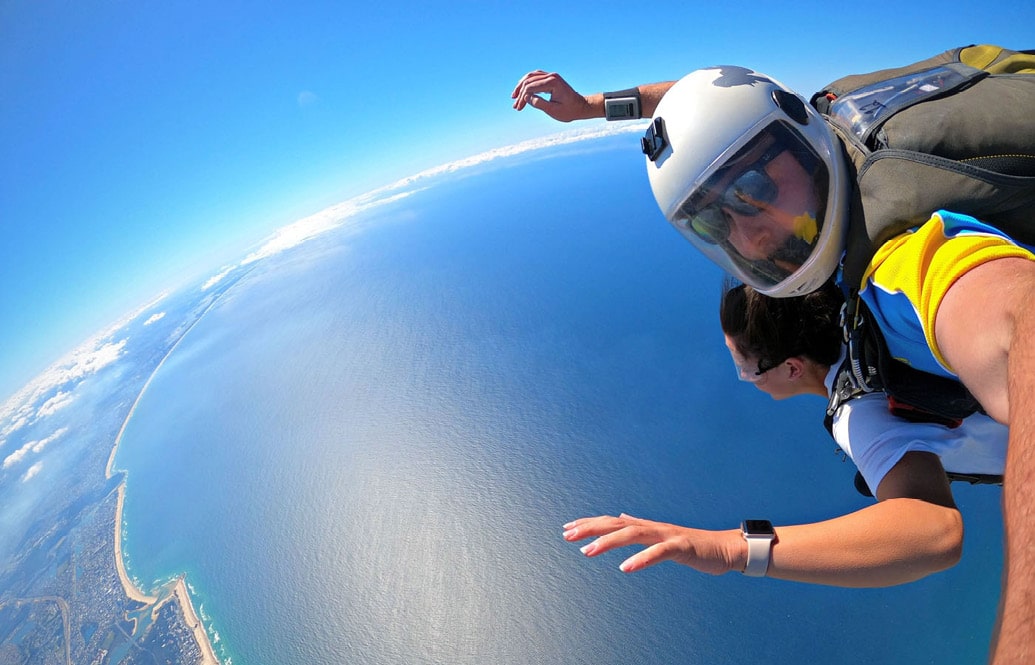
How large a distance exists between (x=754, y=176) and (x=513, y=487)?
14.8m

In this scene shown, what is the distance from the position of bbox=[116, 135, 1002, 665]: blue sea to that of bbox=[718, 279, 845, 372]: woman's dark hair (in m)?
8.35

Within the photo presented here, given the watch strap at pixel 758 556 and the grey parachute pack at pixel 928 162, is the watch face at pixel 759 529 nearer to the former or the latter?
the watch strap at pixel 758 556

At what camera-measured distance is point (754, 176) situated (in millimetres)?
1483

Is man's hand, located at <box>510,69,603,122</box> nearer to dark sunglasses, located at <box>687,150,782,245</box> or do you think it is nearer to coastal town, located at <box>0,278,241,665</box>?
dark sunglasses, located at <box>687,150,782,245</box>

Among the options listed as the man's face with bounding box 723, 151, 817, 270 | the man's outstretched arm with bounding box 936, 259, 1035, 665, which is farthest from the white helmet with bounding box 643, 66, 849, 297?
the man's outstretched arm with bounding box 936, 259, 1035, 665

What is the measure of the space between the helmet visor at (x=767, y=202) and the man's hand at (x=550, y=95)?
139 centimetres

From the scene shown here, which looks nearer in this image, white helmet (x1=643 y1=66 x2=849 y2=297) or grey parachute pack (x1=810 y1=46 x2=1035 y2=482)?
grey parachute pack (x1=810 y1=46 x2=1035 y2=482)

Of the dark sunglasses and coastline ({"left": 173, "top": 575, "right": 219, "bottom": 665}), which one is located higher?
the dark sunglasses

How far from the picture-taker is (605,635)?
30.7 feet

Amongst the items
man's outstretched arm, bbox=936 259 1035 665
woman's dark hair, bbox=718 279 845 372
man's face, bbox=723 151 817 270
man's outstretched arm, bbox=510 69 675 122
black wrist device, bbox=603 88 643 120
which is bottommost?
woman's dark hair, bbox=718 279 845 372

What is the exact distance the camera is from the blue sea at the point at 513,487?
28.4 ft

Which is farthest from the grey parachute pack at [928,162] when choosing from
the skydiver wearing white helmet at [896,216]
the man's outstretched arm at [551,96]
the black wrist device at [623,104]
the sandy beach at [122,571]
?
→ the sandy beach at [122,571]

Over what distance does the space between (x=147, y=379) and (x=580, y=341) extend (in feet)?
136

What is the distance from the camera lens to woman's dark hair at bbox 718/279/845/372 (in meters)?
1.90
